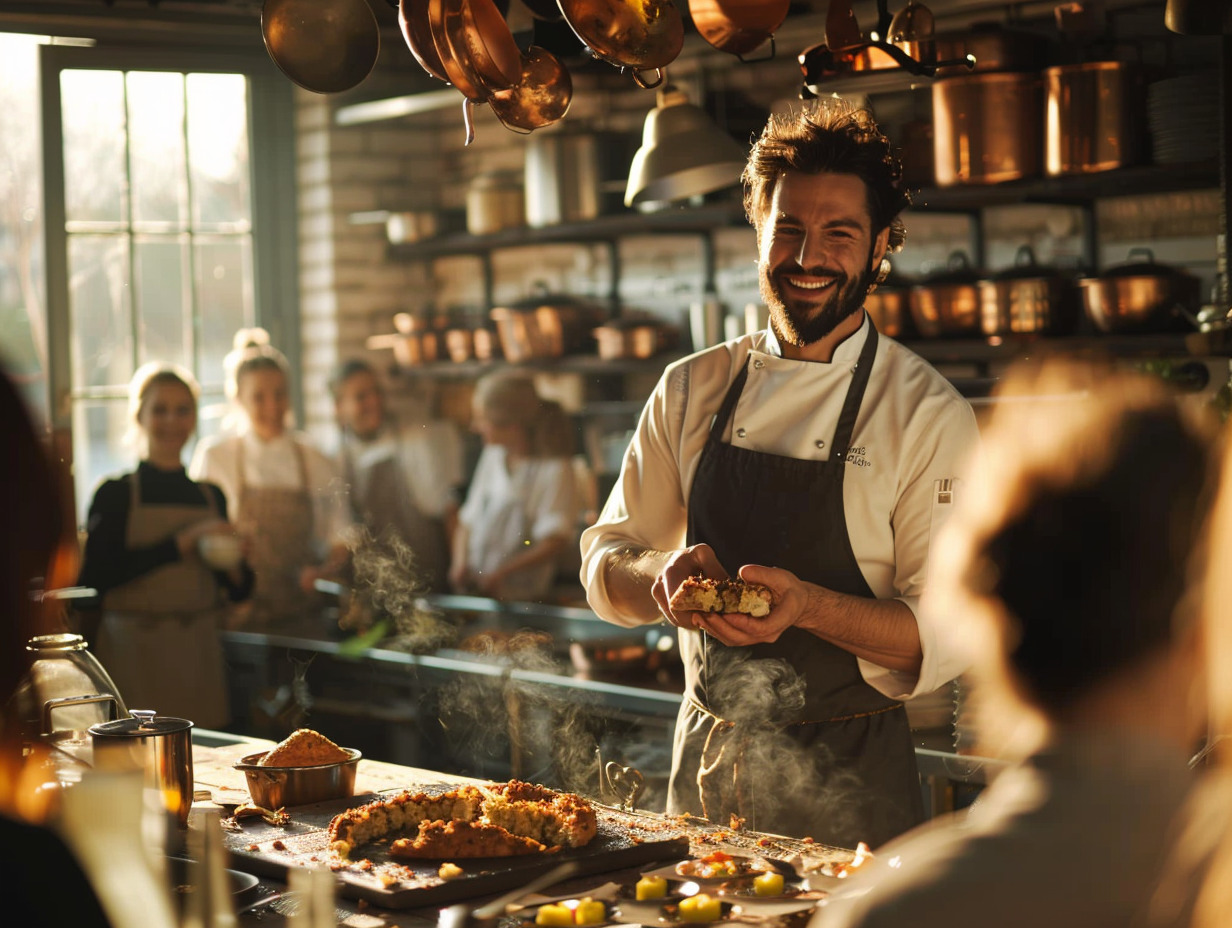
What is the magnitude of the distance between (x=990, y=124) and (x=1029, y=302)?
51 cm

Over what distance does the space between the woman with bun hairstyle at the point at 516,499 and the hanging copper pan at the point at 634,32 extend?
3231mm

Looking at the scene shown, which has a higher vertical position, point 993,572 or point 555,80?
point 555,80

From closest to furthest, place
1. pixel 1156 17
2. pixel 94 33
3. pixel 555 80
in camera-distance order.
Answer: pixel 555 80
pixel 1156 17
pixel 94 33

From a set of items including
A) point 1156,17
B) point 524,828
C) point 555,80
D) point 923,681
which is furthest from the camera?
point 1156,17

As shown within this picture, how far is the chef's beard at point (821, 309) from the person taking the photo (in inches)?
103

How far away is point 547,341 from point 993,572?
16.6 ft

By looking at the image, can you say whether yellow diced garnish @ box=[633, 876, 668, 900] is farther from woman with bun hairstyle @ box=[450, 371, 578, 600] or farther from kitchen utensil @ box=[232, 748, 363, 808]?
woman with bun hairstyle @ box=[450, 371, 578, 600]

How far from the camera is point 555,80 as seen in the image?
2.62 m

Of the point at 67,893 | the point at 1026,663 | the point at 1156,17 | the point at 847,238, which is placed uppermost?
the point at 1156,17

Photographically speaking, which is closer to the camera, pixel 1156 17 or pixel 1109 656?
pixel 1109 656

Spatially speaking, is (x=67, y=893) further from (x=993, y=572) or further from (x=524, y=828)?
(x=524, y=828)

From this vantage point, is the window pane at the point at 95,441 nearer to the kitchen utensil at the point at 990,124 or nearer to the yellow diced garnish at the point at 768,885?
the kitchen utensil at the point at 990,124

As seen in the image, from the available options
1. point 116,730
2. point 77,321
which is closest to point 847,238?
point 116,730

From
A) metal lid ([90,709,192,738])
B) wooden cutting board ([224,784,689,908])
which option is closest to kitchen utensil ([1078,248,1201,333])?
wooden cutting board ([224,784,689,908])
